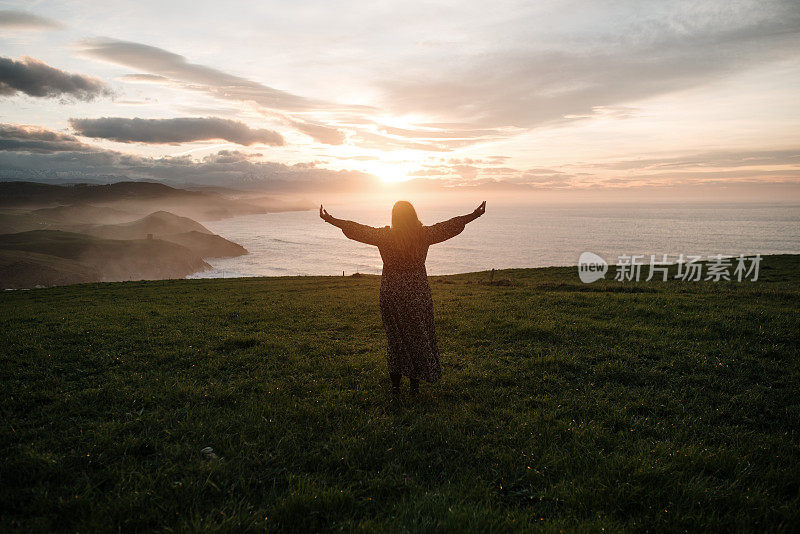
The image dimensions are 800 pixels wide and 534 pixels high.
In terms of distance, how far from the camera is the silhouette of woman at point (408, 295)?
7.72 m

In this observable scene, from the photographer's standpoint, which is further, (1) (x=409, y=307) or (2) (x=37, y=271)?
(2) (x=37, y=271)

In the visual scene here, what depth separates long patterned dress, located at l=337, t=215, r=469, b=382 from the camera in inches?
304

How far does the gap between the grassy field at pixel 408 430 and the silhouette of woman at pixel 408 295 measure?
0.79 m

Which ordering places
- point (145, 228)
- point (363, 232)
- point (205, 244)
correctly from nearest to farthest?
point (363, 232) → point (205, 244) → point (145, 228)

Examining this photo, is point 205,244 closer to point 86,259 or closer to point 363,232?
point 86,259

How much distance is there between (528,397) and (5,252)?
124965mm

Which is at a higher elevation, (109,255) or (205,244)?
(205,244)

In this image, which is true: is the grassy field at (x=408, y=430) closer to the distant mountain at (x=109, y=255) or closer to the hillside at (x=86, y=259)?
the hillside at (x=86, y=259)

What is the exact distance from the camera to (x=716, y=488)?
4949mm

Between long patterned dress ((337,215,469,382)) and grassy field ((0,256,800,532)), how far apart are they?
0.78 meters

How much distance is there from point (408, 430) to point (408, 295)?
255cm

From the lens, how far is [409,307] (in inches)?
303

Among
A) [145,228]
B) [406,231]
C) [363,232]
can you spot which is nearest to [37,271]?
[145,228]

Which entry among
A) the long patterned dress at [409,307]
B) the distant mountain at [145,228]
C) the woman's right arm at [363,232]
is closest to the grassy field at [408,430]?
the long patterned dress at [409,307]
